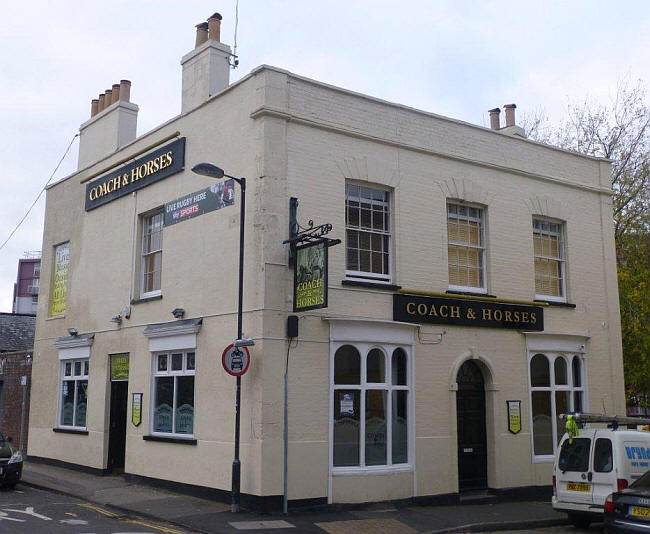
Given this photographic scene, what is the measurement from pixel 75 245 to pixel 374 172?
953 centimetres

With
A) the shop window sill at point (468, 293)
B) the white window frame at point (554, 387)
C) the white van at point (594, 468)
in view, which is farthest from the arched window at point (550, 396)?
the white van at point (594, 468)

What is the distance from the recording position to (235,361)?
13211 mm

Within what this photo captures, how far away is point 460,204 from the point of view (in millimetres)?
17391

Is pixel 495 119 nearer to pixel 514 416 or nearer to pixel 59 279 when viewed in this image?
pixel 514 416

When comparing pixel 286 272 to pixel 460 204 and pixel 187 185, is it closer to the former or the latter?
pixel 187 185

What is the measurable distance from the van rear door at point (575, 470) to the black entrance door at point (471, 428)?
3.00 m

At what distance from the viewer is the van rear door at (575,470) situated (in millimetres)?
Answer: 13047

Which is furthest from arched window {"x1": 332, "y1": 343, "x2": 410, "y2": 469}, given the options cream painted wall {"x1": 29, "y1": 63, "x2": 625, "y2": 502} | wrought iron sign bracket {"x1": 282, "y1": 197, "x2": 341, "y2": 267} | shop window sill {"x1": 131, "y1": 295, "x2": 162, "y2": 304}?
shop window sill {"x1": 131, "y1": 295, "x2": 162, "y2": 304}

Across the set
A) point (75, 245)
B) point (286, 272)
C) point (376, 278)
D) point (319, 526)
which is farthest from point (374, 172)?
point (75, 245)

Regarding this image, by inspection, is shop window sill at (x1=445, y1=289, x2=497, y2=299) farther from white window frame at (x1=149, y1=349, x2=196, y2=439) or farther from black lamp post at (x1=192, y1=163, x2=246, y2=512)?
white window frame at (x1=149, y1=349, x2=196, y2=439)

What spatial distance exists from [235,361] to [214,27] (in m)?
8.51

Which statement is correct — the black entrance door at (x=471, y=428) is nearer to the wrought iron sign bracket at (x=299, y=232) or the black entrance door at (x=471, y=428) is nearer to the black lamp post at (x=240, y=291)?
the wrought iron sign bracket at (x=299, y=232)

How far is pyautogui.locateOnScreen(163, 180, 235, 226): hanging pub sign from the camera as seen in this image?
49.7 feet

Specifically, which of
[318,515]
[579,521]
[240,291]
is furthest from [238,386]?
[579,521]
